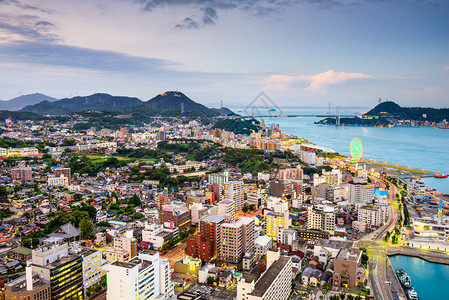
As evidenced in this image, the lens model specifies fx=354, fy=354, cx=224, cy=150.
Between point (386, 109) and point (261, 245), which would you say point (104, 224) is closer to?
point (261, 245)

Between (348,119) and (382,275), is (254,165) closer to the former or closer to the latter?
(382,275)

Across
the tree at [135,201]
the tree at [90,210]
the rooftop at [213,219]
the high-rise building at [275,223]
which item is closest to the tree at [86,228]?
the tree at [90,210]

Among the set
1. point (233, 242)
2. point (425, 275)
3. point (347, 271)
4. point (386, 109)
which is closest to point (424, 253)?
point (425, 275)

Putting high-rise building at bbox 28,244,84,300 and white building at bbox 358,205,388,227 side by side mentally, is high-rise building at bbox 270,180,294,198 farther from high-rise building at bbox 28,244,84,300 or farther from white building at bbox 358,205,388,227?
high-rise building at bbox 28,244,84,300

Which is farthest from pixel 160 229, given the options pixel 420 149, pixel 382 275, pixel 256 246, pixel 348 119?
pixel 348 119

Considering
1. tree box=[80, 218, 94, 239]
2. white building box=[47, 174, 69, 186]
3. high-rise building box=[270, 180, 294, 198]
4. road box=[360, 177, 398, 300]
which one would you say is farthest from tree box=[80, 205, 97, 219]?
road box=[360, 177, 398, 300]

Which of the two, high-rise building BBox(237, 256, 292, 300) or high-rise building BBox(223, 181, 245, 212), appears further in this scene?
high-rise building BBox(223, 181, 245, 212)
